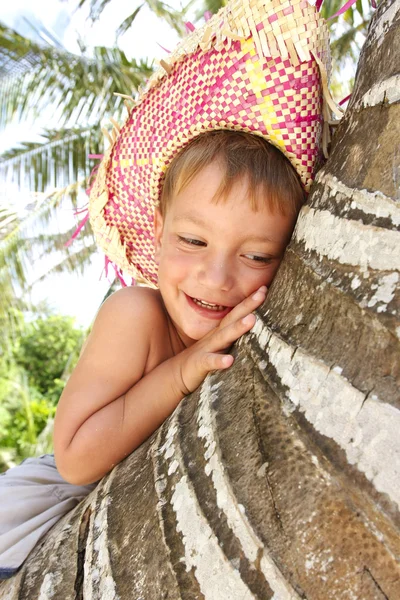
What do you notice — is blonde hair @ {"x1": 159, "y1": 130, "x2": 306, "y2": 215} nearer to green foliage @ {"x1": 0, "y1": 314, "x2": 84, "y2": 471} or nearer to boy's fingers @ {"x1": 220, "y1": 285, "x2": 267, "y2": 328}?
boy's fingers @ {"x1": 220, "y1": 285, "x2": 267, "y2": 328}

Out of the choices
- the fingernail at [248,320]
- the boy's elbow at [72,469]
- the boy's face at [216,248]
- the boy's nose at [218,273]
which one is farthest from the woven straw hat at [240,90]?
the boy's elbow at [72,469]

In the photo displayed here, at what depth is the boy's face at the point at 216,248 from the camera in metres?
1.58

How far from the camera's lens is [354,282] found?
847 mm

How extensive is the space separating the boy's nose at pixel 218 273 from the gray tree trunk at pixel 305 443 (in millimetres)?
465

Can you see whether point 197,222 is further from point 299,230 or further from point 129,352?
point 299,230

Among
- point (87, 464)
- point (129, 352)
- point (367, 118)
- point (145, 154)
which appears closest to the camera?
point (367, 118)

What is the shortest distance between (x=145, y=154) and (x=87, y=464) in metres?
0.86

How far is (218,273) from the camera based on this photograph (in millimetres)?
1589

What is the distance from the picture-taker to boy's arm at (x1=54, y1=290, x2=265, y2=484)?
1.36 m

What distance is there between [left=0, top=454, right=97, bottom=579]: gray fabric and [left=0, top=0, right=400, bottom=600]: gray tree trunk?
23cm

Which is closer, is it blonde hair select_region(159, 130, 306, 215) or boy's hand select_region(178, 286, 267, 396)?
boy's hand select_region(178, 286, 267, 396)

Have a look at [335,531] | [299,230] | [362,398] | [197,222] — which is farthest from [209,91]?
[335,531]

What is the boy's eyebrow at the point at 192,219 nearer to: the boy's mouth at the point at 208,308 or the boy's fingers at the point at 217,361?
the boy's mouth at the point at 208,308

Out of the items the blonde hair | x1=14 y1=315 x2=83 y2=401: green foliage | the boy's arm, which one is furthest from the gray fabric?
x1=14 y1=315 x2=83 y2=401: green foliage
